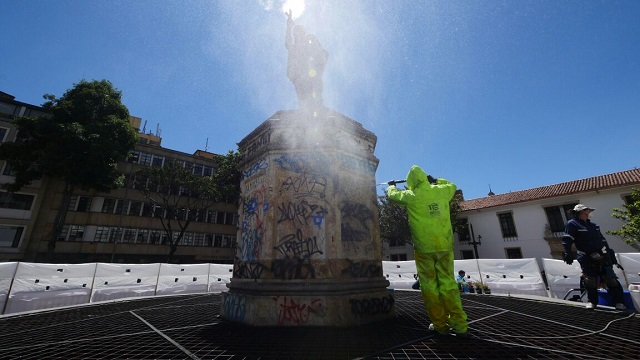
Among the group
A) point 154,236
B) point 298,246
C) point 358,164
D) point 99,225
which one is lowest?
point 298,246

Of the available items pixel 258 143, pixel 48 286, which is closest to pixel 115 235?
pixel 48 286

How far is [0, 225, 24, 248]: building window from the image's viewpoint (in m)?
22.0

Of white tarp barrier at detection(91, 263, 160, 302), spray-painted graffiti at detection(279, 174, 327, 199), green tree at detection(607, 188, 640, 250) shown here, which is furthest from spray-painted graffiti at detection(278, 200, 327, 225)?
green tree at detection(607, 188, 640, 250)

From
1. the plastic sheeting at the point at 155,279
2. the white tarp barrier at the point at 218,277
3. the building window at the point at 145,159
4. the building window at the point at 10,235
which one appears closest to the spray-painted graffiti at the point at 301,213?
the plastic sheeting at the point at 155,279

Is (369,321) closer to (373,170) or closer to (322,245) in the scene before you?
(322,245)

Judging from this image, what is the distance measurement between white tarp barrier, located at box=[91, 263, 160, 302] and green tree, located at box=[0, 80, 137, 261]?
1534 cm

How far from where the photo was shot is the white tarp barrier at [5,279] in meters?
8.16

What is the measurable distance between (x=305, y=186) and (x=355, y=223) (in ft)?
3.57

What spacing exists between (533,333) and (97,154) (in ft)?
91.0

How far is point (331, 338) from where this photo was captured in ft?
10.7

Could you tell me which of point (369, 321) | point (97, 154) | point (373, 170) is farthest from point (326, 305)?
point (97, 154)

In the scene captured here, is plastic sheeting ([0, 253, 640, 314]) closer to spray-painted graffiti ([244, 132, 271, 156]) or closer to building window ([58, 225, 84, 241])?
spray-painted graffiti ([244, 132, 271, 156])

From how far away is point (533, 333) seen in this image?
346cm

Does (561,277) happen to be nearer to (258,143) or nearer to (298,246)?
(298,246)
